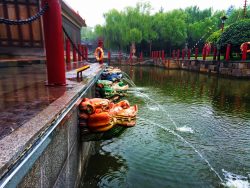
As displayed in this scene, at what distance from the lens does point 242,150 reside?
5.01 metres

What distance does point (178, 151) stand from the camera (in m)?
5.01

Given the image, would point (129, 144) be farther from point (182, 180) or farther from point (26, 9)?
point (26, 9)

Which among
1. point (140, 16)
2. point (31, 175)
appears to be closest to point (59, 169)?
point (31, 175)

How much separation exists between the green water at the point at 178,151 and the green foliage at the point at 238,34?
11541 millimetres

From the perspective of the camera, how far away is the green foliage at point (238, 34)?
58.0 ft

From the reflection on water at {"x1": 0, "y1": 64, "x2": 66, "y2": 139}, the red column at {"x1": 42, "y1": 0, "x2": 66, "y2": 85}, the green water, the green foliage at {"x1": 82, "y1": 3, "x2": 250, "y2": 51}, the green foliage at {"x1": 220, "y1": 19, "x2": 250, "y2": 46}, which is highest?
the green foliage at {"x1": 82, "y1": 3, "x2": 250, "y2": 51}

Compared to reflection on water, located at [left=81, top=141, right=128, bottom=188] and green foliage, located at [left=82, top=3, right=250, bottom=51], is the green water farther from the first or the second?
green foliage, located at [left=82, top=3, right=250, bottom=51]

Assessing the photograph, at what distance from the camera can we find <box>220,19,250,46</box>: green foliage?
58.0 feet

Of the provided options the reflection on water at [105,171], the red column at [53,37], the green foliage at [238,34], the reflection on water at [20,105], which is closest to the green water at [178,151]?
the reflection on water at [105,171]

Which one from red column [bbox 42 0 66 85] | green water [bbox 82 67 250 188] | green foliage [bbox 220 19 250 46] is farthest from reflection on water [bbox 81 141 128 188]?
green foliage [bbox 220 19 250 46]

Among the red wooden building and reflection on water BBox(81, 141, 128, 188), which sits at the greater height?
the red wooden building

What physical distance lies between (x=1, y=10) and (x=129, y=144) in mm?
9113

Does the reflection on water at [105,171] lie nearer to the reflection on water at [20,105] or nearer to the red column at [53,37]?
the reflection on water at [20,105]

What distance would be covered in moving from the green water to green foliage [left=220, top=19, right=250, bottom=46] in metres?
11.5
